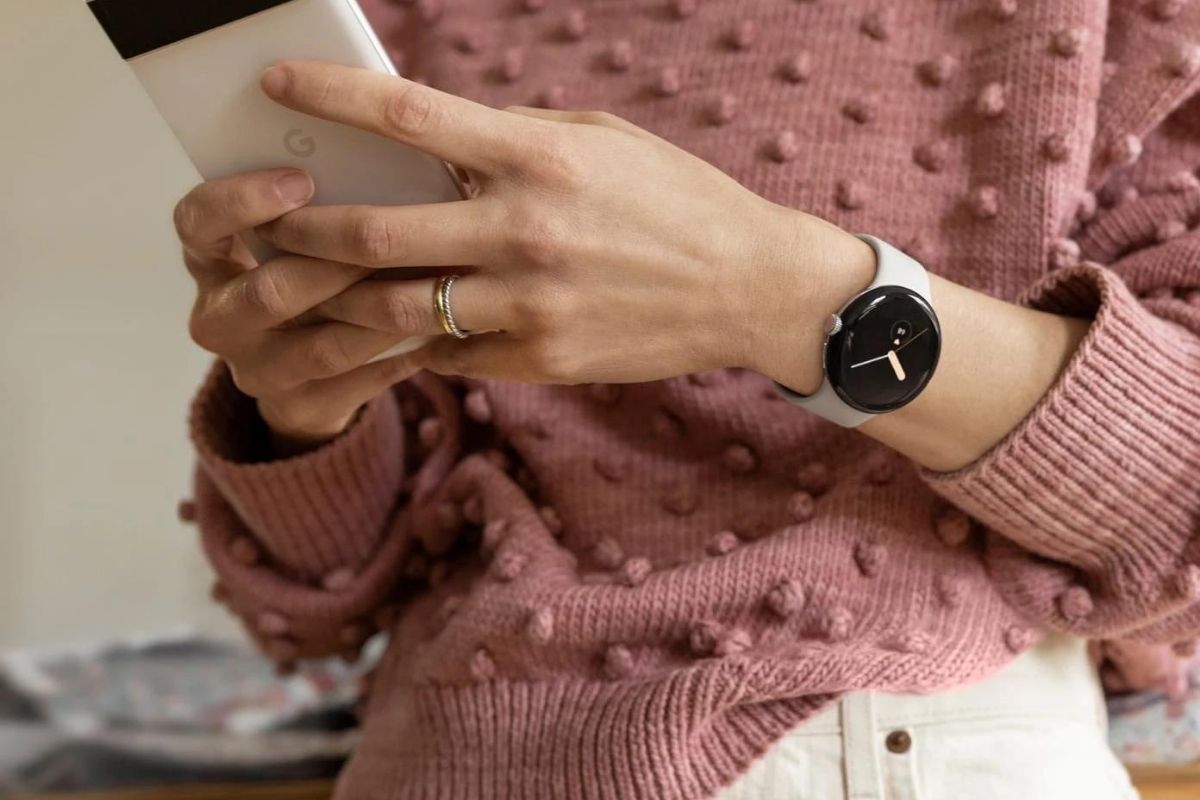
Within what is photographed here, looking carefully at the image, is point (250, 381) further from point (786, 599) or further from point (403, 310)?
point (786, 599)

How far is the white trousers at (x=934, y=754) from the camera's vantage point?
0.59m

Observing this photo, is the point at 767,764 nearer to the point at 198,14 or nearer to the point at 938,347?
the point at 938,347

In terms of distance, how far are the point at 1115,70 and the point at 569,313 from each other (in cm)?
40

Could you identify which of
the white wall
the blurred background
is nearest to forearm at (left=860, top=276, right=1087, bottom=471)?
the blurred background

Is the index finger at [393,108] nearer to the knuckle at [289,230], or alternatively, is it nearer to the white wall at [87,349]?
the knuckle at [289,230]

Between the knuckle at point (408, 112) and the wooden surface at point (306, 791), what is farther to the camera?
the wooden surface at point (306, 791)

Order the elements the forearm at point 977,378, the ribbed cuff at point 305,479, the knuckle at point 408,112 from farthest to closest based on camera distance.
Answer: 1. the ribbed cuff at point 305,479
2. the forearm at point 977,378
3. the knuckle at point 408,112

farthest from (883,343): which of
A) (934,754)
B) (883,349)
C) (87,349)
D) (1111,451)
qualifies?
(87,349)

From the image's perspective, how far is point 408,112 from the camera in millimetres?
456

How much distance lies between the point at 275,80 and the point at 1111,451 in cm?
45

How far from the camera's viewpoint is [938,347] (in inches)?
21.5

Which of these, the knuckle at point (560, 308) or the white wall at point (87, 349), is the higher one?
the knuckle at point (560, 308)

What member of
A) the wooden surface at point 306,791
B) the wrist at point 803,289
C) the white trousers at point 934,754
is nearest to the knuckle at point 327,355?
the wrist at point 803,289

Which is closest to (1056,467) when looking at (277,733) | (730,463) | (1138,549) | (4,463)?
(1138,549)
